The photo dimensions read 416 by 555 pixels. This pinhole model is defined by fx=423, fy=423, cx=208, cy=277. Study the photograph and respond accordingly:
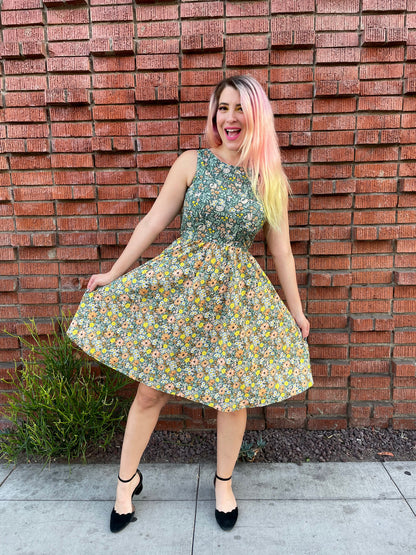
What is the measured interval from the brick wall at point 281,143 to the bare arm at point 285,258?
0.50m

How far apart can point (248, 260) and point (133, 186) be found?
1.00 meters

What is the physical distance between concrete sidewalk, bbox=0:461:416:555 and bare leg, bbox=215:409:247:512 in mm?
102

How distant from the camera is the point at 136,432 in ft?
6.75

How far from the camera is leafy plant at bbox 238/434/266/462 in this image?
2545mm

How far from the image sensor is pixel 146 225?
2055 mm

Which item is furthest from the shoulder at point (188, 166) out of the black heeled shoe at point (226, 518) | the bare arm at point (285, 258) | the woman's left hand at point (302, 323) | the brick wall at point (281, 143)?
the black heeled shoe at point (226, 518)

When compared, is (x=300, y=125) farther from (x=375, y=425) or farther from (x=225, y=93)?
(x=375, y=425)

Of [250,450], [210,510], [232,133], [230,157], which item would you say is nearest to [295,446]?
[250,450]

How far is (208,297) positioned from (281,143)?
3.82 ft

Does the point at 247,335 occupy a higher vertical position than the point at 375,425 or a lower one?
higher

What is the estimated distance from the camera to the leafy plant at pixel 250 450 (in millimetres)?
2545

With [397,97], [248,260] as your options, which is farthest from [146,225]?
[397,97]

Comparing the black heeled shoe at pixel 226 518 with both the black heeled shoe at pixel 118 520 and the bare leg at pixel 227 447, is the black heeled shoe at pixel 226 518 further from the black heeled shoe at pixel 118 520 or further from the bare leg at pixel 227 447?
the black heeled shoe at pixel 118 520

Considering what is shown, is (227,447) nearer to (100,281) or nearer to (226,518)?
(226,518)
